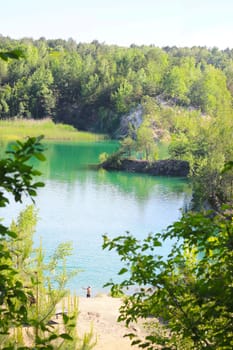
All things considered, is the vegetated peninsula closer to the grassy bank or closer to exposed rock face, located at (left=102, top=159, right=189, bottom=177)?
the grassy bank

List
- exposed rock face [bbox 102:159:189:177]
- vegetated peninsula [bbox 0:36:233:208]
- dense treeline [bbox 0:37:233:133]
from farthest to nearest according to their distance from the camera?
dense treeline [bbox 0:37:233:133], vegetated peninsula [bbox 0:36:233:208], exposed rock face [bbox 102:159:189:177]

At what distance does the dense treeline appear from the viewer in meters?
84.5

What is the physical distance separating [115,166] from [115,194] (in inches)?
490

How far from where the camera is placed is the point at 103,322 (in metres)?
17.2

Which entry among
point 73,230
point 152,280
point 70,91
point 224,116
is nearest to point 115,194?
point 224,116

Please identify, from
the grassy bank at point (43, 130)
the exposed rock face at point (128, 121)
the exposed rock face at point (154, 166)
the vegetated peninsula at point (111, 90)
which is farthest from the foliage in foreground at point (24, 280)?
the exposed rock face at point (128, 121)

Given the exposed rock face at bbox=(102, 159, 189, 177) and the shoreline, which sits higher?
the exposed rock face at bbox=(102, 159, 189, 177)

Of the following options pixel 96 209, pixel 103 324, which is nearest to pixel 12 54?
pixel 103 324

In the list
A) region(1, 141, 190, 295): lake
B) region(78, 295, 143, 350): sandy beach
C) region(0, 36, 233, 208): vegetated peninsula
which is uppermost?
region(0, 36, 233, 208): vegetated peninsula

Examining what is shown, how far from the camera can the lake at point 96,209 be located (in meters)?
24.1

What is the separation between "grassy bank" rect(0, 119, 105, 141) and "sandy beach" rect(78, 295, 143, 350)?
58.6 m

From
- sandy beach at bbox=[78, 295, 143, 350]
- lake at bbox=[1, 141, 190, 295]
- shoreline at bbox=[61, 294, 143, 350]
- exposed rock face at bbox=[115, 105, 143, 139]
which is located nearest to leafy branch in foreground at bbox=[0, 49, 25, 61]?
shoreline at bbox=[61, 294, 143, 350]

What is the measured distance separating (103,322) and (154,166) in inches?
1386

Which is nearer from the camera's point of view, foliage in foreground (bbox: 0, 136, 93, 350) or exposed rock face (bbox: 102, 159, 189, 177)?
foliage in foreground (bbox: 0, 136, 93, 350)
